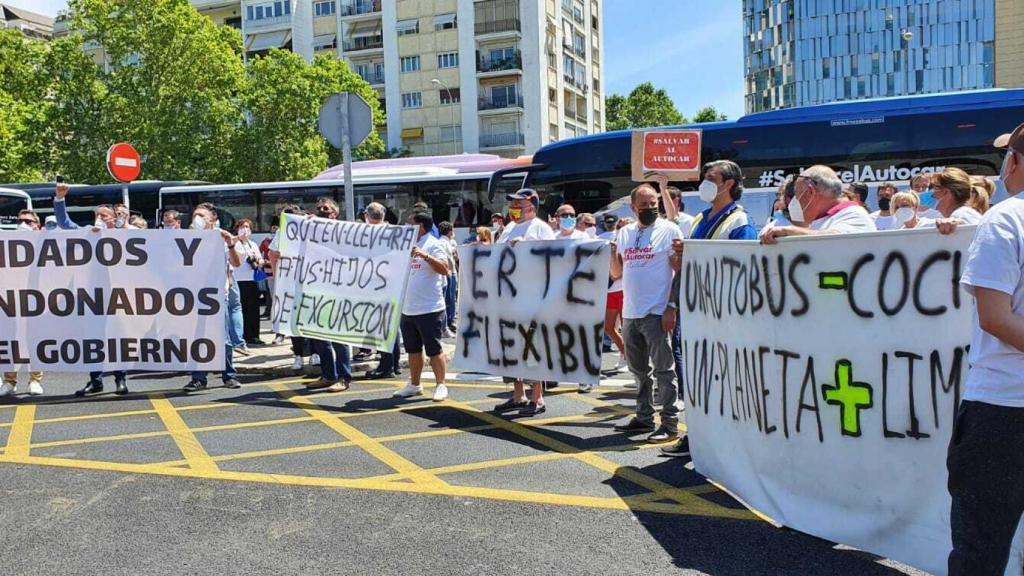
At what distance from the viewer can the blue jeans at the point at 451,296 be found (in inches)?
523

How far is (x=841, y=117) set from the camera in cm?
1588

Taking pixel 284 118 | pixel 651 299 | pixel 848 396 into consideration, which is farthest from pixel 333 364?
pixel 284 118

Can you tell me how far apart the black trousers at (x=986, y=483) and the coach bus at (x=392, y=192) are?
55.8 ft

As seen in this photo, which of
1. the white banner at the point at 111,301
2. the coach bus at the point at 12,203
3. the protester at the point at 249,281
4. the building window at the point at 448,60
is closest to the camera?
the white banner at the point at 111,301

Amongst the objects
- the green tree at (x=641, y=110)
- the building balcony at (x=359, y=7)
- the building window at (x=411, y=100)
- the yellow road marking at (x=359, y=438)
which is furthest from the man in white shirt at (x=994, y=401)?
the green tree at (x=641, y=110)

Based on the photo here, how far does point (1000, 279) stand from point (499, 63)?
52.4 m

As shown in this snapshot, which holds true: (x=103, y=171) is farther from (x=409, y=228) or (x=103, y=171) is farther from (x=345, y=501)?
(x=345, y=501)

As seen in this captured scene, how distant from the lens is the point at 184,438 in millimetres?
6316

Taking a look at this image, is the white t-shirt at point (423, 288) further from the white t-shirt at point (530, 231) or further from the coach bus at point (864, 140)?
the coach bus at point (864, 140)

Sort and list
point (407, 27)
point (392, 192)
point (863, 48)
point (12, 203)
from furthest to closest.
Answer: point (863, 48)
point (407, 27)
point (12, 203)
point (392, 192)

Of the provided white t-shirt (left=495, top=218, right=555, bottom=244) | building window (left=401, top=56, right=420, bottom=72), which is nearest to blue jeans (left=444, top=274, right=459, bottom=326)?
white t-shirt (left=495, top=218, right=555, bottom=244)

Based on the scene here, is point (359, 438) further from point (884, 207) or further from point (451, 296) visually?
point (451, 296)

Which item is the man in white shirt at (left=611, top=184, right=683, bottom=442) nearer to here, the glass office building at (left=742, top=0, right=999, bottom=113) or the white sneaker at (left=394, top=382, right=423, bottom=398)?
the white sneaker at (left=394, top=382, right=423, bottom=398)

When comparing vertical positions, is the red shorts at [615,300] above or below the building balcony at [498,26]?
below
